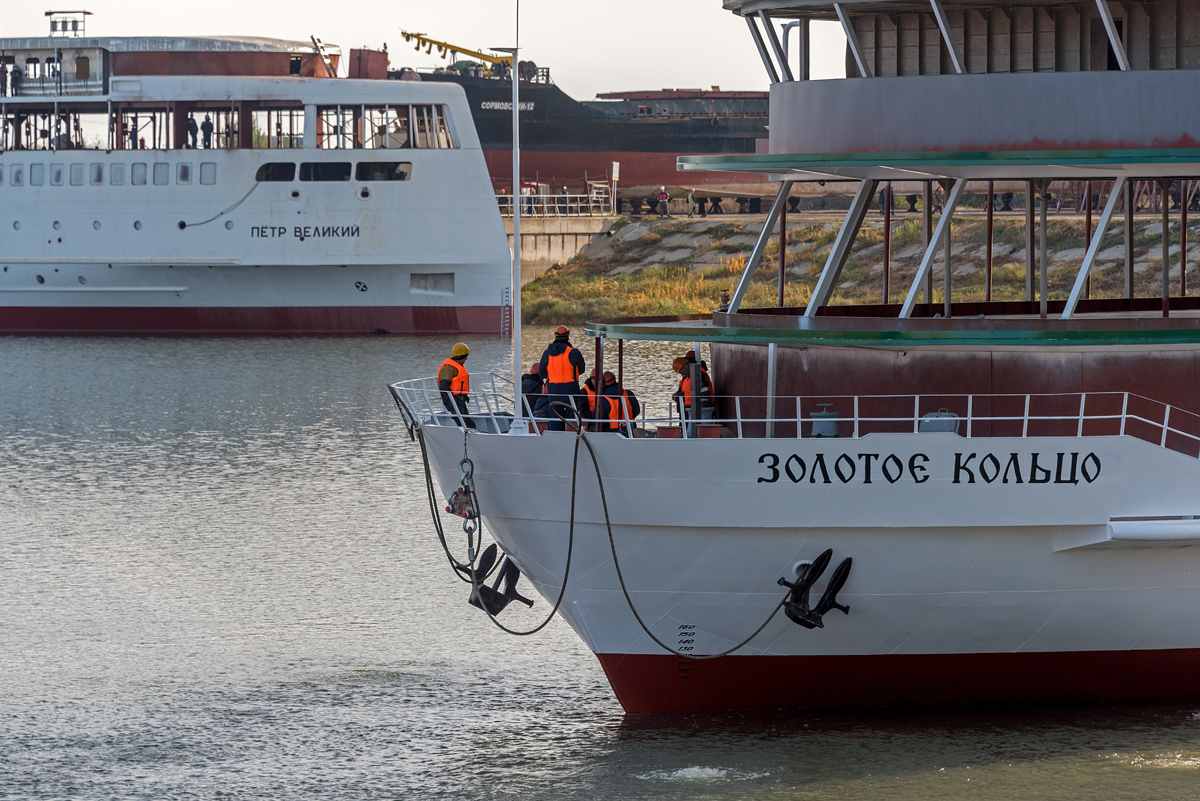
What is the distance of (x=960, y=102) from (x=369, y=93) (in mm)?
44699

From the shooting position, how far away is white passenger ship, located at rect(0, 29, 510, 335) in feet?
187

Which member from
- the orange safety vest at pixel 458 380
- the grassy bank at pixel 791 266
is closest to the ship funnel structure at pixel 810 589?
the orange safety vest at pixel 458 380

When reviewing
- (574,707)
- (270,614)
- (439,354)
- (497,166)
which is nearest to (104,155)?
(439,354)

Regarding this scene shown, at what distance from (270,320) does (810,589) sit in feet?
154

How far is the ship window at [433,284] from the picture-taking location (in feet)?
191

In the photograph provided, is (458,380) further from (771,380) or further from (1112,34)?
(1112,34)

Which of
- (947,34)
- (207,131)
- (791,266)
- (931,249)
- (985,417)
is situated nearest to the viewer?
(985,417)

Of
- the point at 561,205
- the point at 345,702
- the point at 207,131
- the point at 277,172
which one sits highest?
the point at 207,131

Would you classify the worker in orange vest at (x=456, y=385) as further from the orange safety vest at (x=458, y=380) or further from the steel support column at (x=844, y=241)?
the steel support column at (x=844, y=241)

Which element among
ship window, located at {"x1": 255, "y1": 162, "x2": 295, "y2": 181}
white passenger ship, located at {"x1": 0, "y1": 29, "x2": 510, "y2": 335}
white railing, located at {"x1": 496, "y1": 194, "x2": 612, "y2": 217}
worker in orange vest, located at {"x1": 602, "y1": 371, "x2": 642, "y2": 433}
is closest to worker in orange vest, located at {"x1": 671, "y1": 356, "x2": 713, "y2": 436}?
worker in orange vest, located at {"x1": 602, "y1": 371, "x2": 642, "y2": 433}

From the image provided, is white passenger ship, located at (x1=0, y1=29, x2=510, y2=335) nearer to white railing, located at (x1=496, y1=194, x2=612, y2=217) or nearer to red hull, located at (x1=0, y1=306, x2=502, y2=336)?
red hull, located at (x1=0, y1=306, x2=502, y2=336)

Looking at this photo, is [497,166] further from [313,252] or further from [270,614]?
[270,614]

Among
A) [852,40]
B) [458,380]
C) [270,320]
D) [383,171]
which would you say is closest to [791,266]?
[383,171]

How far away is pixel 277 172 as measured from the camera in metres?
57.4
